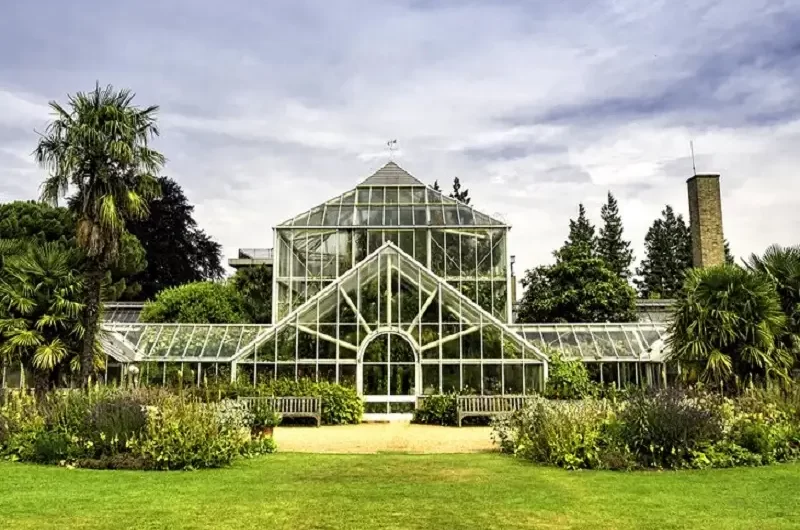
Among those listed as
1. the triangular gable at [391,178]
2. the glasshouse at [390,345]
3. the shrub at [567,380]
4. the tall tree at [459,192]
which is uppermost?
the tall tree at [459,192]

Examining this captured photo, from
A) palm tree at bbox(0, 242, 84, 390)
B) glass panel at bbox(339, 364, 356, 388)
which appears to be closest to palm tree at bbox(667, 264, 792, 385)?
glass panel at bbox(339, 364, 356, 388)

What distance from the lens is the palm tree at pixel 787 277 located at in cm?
1752

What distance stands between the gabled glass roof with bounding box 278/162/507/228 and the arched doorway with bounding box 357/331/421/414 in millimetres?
6869

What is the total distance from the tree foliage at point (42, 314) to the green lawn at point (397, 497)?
6807 millimetres

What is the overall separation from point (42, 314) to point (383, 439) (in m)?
8.66

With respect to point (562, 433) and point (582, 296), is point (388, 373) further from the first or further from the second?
point (582, 296)

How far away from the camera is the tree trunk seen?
1658cm

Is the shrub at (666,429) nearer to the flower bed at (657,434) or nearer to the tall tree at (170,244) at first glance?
the flower bed at (657,434)

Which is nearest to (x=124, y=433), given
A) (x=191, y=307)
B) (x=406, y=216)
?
(x=191, y=307)

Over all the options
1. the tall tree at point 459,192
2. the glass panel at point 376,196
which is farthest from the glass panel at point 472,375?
the tall tree at point 459,192

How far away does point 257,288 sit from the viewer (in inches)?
1339

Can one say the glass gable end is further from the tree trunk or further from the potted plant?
the potted plant

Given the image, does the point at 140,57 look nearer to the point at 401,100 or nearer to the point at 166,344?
the point at 401,100

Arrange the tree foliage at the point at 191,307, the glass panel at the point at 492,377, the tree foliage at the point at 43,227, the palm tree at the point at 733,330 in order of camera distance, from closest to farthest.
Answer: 1. the palm tree at the point at 733,330
2. the glass panel at the point at 492,377
3. the tree foliage at the point at 191,307
4. the tree foliage at the point at 43,227
